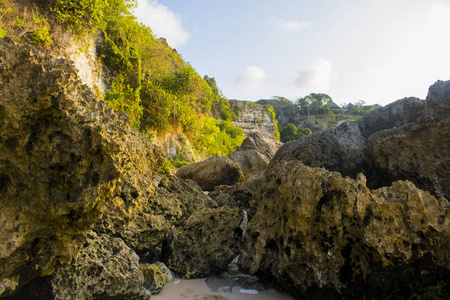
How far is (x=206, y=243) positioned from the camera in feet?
13.2

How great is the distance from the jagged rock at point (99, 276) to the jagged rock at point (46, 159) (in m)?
0.21

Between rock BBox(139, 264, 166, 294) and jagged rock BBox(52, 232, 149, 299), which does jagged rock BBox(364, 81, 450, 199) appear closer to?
rock BBox(139, 264, 166, 294)

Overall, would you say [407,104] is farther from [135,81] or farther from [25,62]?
[135,81]

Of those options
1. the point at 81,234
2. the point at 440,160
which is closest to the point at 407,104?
the point at 440,160

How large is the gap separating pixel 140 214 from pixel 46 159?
1.90 metres

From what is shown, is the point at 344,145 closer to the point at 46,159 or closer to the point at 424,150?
the point at 424,150

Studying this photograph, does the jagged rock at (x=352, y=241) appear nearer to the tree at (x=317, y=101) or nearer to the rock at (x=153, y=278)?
the rock at (x=153, y=278)

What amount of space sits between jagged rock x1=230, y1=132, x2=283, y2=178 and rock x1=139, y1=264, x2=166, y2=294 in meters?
10.6

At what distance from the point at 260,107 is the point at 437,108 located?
42135 mm

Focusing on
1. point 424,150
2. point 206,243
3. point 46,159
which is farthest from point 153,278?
point 424,150

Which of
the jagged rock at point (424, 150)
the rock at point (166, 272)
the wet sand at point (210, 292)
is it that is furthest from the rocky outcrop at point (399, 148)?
the rock at point (166, 272)

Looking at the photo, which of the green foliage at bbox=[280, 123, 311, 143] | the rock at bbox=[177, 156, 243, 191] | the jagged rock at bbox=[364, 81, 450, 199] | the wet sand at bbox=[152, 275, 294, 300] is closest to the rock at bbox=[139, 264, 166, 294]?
the wet sand at bbox=[152, 275, 294, 300]

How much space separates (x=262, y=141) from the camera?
17.6 m

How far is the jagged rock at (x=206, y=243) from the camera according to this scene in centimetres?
383
